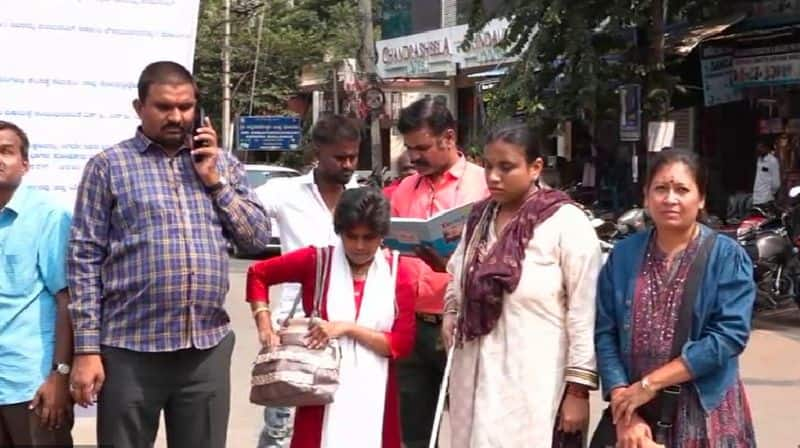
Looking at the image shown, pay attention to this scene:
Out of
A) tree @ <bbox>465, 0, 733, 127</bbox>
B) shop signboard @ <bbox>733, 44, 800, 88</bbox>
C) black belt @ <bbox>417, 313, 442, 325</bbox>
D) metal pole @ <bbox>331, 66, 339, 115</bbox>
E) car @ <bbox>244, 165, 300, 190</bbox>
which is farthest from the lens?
metal pole @ <bbox>331, 66, 339, 115</bbox>

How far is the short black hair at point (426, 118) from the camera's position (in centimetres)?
400

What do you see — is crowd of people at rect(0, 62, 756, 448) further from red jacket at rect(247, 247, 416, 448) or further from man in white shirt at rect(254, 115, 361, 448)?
man in white shirt at rect(254, 115, 361, 448)

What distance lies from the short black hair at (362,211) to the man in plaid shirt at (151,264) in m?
0.31

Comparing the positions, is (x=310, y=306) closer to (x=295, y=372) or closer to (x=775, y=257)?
(x=295, y=372)

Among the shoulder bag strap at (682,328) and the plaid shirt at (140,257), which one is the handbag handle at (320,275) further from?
the shoulder bag strap at (682,328)

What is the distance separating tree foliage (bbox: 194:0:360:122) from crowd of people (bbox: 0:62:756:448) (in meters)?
26.4

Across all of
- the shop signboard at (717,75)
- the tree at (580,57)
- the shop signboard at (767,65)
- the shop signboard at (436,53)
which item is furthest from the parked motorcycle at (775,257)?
the shop signboard at (436,53)

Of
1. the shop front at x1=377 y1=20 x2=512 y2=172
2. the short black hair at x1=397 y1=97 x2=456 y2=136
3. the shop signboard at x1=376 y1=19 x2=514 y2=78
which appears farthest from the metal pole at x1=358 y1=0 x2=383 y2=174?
the short black hair at x1=397 y1=97 x2=456 y2=136

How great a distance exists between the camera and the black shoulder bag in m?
3.14

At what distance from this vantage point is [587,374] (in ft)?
10.7

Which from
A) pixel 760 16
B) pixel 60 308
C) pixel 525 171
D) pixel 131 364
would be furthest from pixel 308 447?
pixel 760 16

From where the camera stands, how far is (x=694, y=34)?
12.5m

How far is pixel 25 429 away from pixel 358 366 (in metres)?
1.09

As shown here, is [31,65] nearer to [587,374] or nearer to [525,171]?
[525,171]
